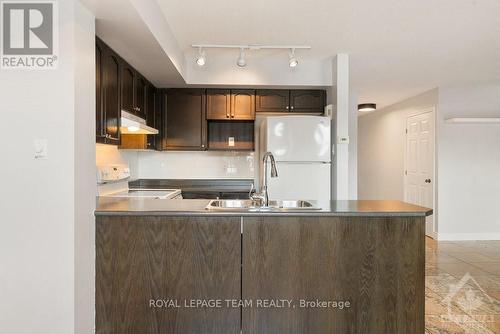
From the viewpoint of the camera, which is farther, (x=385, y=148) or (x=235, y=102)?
(x=385, y=148)

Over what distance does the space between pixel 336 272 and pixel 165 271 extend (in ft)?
3.40

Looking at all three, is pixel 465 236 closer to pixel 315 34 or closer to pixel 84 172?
pixel 315 34

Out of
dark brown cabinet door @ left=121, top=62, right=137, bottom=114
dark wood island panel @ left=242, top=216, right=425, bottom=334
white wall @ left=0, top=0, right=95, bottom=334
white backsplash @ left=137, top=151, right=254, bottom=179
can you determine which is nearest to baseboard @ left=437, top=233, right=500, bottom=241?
white backsplash @ left=137, top=151, right=254, bottom=179

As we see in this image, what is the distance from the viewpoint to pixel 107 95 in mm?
2586

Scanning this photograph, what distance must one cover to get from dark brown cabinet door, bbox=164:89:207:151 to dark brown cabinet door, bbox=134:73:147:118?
1.78 ft

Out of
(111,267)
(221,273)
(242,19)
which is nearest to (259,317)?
(221,273)

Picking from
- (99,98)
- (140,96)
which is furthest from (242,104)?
(99,98)

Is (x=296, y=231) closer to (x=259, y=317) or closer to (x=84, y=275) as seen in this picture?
(x=259, y=317)

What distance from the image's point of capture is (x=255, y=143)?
176 inches

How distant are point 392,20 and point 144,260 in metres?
2.67

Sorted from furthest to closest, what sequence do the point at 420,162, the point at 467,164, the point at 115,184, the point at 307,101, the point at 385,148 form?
the point at 385,148 → the point at 420,162 → the point at 467,164 → the point at 307,101 → the point at 115,184

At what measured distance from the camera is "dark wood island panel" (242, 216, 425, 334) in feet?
6.69

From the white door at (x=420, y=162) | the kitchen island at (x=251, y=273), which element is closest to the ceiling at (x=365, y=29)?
the white door at (x=420, y=162)

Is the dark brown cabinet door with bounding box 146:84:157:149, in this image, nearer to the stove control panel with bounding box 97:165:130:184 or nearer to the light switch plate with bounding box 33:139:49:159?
the stove control panel with bounding box 97:165:130:184
